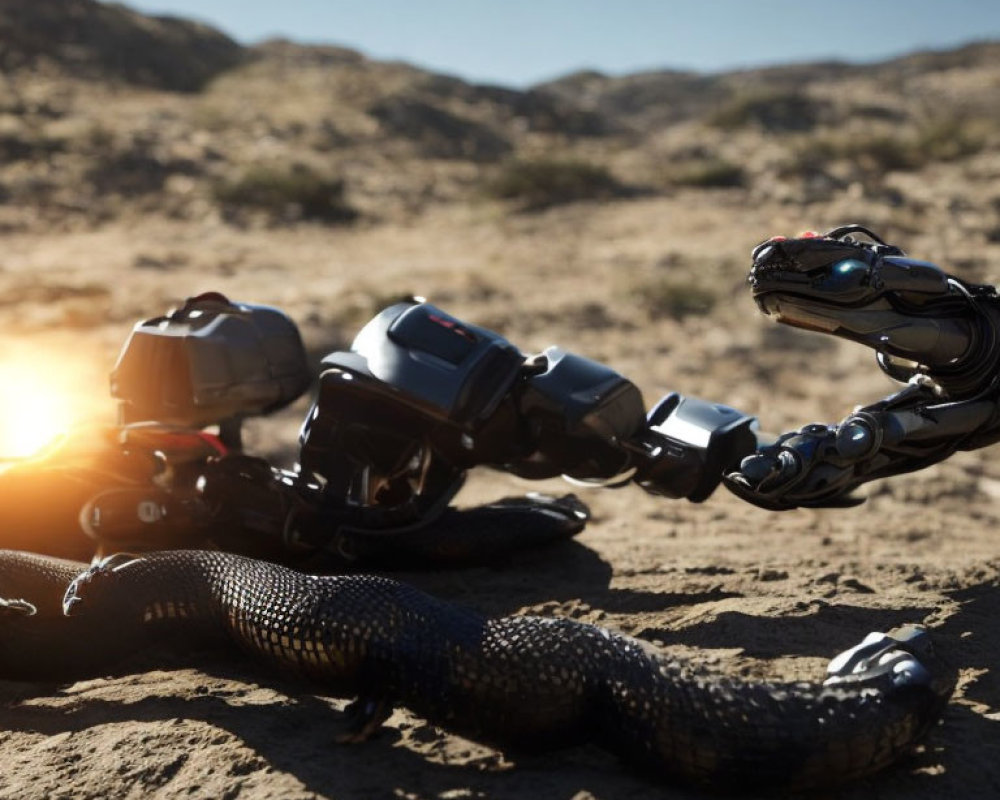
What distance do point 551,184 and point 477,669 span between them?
44.8 feet

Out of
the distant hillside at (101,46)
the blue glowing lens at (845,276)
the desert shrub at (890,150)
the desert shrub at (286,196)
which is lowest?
the blue glowing lens at (845,276)

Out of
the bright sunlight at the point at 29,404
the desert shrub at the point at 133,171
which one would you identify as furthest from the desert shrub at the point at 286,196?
the bright sunlight at the point at 29,404

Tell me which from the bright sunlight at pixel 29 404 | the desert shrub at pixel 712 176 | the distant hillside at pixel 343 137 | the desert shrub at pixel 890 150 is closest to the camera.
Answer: the bright sunlight at pixel 29 404

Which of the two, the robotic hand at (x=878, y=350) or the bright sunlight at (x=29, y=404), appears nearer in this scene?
the robotic hand at (x=878, y=350)

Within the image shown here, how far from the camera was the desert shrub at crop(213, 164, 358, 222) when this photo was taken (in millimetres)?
14352

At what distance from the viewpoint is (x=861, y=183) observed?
46.1ft

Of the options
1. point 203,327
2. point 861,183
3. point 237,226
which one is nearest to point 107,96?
point 237,226

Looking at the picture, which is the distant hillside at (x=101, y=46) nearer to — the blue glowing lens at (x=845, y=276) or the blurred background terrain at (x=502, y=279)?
the blurred background terrain at (x=502, y=279)

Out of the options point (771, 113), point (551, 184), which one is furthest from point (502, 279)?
point (771, 113)

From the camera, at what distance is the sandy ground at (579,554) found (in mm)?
2455

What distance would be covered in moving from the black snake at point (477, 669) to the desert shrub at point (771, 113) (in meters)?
21.9

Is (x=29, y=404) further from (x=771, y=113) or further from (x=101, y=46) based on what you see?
(x=101, y=46)

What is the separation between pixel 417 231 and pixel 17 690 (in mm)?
11308

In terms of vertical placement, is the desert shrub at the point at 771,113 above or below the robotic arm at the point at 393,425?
above
